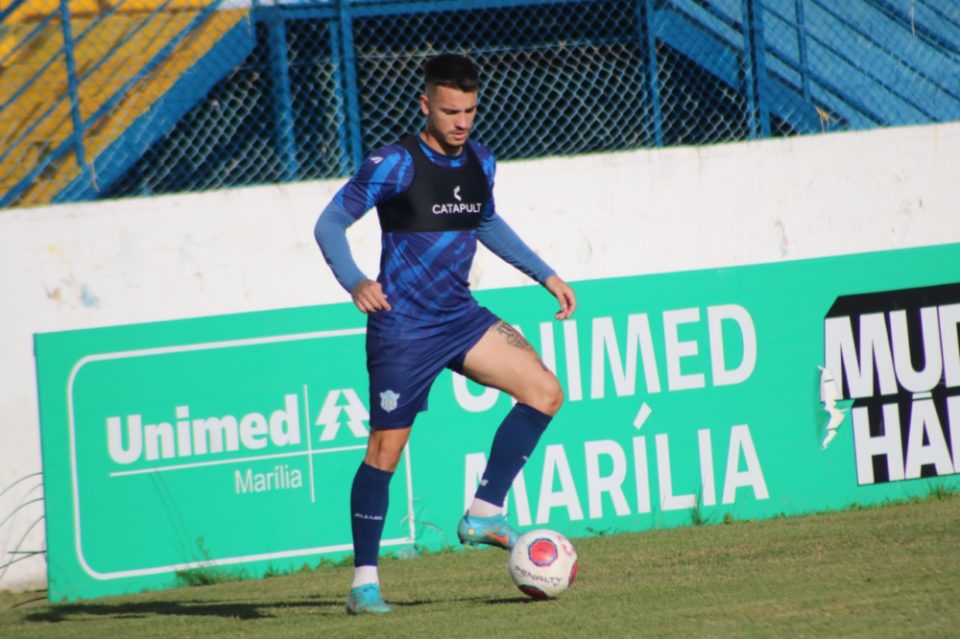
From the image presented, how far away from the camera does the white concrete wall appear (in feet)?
23.7

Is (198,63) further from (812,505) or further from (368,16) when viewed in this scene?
(812,505)

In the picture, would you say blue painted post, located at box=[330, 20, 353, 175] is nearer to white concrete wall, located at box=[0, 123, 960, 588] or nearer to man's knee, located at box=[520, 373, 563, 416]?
white concrete wall, located at box=[0, 123, 960, 588]

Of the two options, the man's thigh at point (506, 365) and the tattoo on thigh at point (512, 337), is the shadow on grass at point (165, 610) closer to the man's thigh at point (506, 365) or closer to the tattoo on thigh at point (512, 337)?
the man's thigh at point (506, 365)

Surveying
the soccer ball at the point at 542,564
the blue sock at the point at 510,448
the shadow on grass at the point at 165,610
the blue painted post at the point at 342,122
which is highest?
the blue painted post at the point at 342,122

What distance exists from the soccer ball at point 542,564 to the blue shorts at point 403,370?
2.21 ft

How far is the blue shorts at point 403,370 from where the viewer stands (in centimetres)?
523

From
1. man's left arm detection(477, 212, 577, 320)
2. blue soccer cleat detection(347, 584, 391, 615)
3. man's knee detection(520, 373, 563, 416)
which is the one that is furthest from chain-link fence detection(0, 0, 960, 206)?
blue soccer cleat detection(347, 584, 391, 615)

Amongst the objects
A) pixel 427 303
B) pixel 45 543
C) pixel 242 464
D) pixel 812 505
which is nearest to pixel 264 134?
pixel 242 464

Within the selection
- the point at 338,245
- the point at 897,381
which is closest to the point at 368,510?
the point at 338,245

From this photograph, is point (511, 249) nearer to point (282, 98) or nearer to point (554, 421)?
point (554, 421)

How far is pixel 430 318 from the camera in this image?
5.29 metres

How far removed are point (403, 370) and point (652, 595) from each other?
129cm

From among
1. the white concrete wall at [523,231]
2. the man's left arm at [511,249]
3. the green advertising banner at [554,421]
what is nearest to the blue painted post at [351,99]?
the white concrete wall at [523,231]

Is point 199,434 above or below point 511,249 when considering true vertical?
below
